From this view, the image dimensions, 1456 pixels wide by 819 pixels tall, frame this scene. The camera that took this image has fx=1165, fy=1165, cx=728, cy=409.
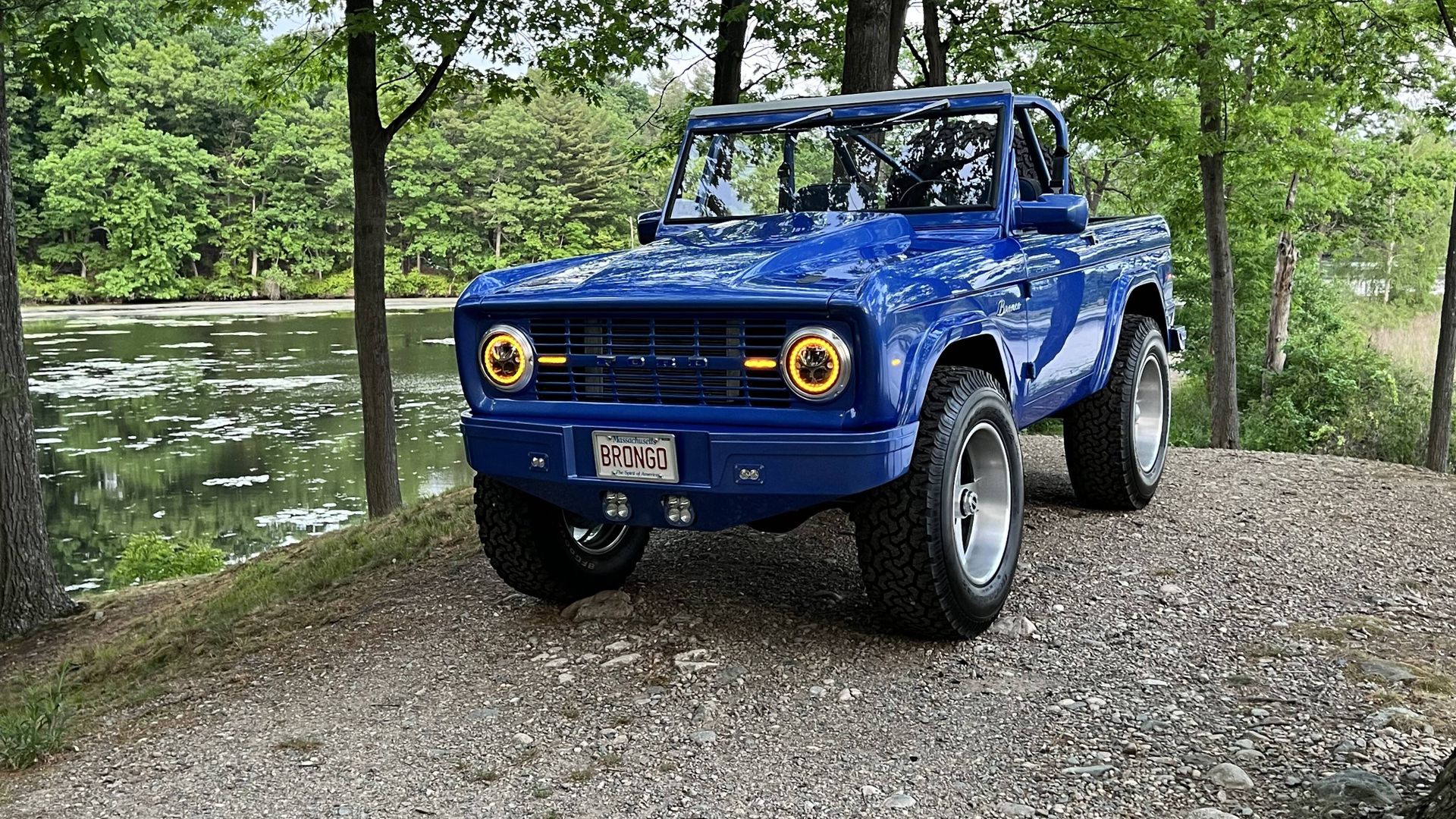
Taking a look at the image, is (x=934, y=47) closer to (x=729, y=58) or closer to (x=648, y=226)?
(x=729, y=58)

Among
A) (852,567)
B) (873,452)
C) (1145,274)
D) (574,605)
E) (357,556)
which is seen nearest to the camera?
(873,452)

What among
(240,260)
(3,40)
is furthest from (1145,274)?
(240,260)

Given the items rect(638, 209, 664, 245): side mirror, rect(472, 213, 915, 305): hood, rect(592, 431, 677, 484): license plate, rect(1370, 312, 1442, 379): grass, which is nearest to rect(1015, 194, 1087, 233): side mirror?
rect(472, 213, 915, 305): hood

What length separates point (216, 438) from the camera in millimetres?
26625

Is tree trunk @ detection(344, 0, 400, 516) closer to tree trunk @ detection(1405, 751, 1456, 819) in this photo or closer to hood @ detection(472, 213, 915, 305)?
hood @ detection(472, 213, 915, 305)

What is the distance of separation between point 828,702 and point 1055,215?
89.7 inches

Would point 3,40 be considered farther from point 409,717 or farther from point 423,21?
point 423,21

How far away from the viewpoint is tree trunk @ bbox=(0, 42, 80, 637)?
8219mm

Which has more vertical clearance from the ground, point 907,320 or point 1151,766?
point 907,320

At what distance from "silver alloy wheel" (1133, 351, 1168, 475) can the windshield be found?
2.20m

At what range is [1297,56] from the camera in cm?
1474

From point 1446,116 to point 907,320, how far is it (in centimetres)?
1319

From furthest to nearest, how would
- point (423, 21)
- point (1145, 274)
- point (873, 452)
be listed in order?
1. point (423, 21)
2. point (1145, 274)
3. point (873, 452)

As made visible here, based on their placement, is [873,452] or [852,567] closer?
[873,452]
